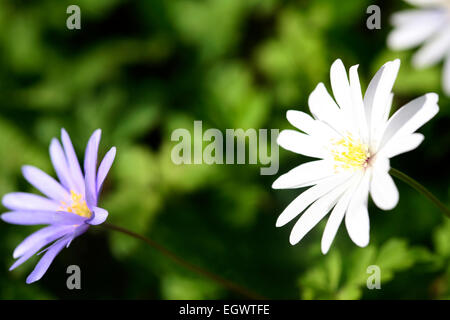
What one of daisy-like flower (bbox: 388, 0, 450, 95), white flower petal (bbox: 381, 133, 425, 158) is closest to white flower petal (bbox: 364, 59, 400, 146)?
white flower petal (bbox: 381, 133, 425, 158)

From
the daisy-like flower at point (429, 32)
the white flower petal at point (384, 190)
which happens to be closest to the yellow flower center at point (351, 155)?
the white flower petal at point (384, 190)

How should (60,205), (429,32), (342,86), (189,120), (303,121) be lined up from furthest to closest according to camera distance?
1. (189,120)
2. (429,32)
3. (60,205)
4. (303,121)
5. (342,86)

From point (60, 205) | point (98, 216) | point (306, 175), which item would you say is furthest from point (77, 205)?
point (306, 175)

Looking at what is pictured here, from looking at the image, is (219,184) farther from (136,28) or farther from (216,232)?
(136,28)

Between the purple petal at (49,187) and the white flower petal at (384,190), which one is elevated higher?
the purple petal at (49,187)

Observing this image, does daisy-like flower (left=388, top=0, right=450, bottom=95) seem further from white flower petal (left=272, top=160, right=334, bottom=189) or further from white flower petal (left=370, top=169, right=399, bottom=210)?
white flower petal (left=370, top=169, right=399, bottom=210)

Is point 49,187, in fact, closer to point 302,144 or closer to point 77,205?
point 77,205

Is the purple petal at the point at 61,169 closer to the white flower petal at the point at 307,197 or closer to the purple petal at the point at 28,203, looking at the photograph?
the purple petal at the point at 28,203
